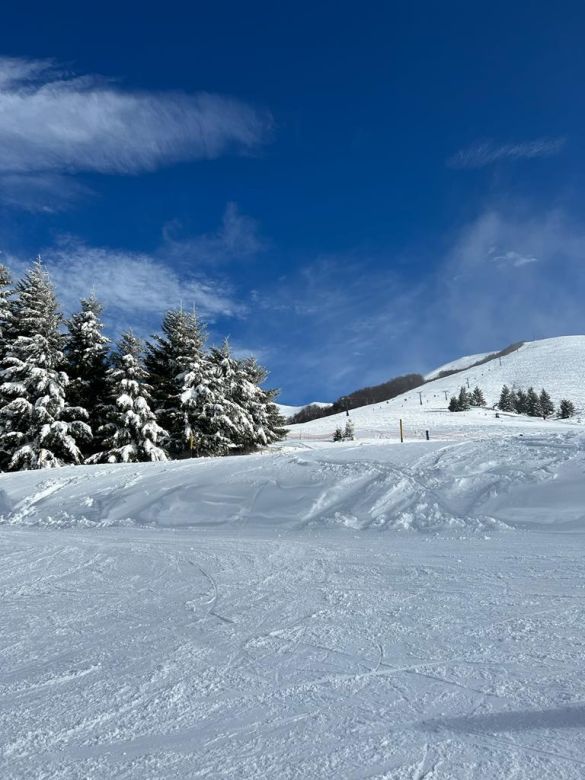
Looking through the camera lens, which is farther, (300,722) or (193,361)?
(193,361)

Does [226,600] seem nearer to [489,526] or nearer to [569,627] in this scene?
[569,627]

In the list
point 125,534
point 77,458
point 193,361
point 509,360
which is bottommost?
point 125,534

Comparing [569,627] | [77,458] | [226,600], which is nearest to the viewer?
[569,627]

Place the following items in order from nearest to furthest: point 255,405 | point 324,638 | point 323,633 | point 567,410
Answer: point 324,638, point 323,633, point 255,405, point 567,410

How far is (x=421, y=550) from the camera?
6.46 metres

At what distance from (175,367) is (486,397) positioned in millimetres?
87451

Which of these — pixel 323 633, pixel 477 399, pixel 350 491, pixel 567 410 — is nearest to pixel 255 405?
pixel 350 491

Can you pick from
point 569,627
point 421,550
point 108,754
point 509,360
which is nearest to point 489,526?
point 421,550

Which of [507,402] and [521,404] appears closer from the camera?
[521,404]

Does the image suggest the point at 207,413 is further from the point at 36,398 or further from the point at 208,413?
the point at 36,398

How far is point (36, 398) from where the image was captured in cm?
2231

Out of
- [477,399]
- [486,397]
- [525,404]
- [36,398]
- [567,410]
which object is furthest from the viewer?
[486,397]

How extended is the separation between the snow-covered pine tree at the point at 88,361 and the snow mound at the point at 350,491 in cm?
1081

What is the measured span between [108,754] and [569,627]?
329 centimetres
